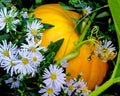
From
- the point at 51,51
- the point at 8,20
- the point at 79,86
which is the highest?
the point at 8,20

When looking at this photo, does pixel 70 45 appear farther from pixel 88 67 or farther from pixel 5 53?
pixel 5 53

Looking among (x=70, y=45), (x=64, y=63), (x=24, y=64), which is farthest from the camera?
(x=70, y=45)

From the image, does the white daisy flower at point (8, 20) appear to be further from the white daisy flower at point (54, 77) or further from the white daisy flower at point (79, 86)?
the white daisy flower at point (79, 86)

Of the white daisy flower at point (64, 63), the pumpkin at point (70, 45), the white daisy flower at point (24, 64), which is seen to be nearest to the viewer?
the white daisy flower at point (24, 64)

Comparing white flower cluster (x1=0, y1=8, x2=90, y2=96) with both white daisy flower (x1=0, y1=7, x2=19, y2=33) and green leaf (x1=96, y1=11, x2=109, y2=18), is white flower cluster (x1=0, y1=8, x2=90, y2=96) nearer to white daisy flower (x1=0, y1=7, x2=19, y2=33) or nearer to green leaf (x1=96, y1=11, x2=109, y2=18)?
white daisy flower (x1=0, y1=7, x2=19, y2=33)

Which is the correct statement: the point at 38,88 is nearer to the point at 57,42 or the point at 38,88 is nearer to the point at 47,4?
the point at 57,42

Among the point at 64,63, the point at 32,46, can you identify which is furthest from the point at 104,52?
the point at 32,46

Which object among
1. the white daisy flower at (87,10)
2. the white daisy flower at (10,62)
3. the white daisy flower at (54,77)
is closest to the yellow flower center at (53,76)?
the white daisy flower at (54,77)
